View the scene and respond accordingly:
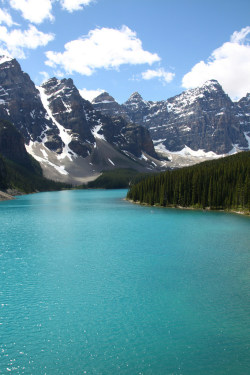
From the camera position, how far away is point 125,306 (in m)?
27.7

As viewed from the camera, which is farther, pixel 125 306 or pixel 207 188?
pixel 207 188

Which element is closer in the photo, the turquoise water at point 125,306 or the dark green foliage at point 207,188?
the turquoise water at point 125,306

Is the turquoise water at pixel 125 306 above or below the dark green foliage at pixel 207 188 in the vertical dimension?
below

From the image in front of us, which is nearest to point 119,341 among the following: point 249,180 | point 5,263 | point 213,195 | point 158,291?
point 158,291

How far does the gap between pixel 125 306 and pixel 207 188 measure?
81429mm

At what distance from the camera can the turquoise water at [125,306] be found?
19703mm

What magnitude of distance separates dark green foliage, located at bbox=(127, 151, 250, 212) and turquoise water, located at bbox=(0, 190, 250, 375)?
4236cm

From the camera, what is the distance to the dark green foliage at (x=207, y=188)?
96.9 meters

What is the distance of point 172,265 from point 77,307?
51.3 feet

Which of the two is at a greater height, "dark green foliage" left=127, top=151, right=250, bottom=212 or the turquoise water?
"dark green foliage" left=127, top=151, right=250, bottom=212

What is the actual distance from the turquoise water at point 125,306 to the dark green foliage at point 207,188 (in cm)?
4236

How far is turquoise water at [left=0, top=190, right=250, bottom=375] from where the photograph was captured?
1970 centimetres

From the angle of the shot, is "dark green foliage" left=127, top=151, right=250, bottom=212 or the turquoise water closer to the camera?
the turquoise water

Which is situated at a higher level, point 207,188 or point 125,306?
point 207,188
